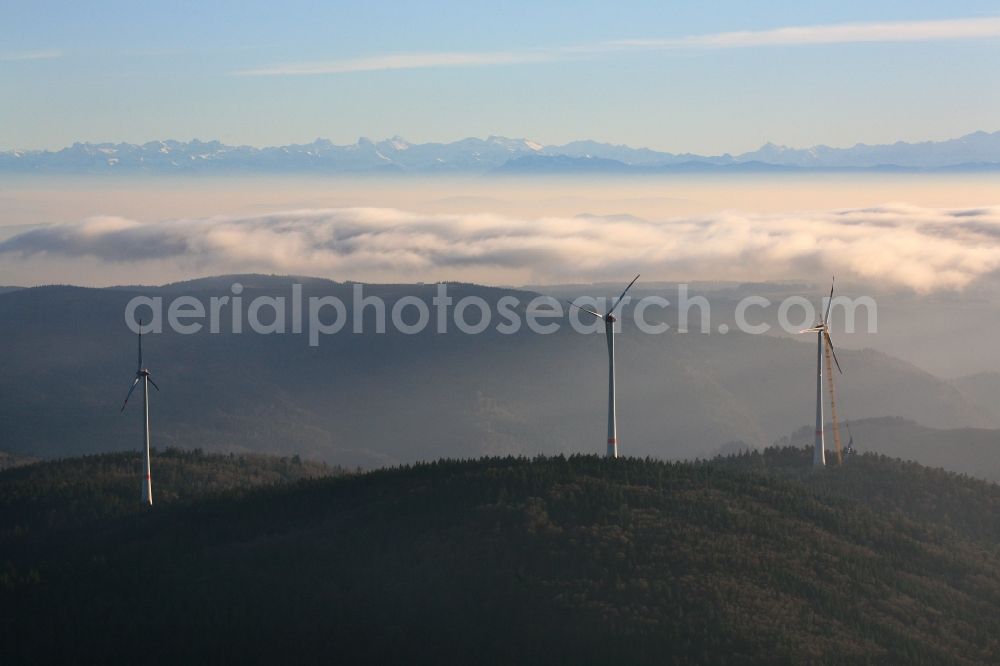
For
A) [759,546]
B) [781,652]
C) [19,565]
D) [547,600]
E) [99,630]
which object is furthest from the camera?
[19,565]

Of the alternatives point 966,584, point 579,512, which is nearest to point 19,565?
point 579,512

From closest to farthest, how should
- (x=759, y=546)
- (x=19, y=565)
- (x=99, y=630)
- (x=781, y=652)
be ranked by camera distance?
(x=781, y=652), (x=99, y=630), (x=759, y=546), (x=19, y=565)

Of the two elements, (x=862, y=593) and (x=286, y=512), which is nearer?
(x=862, y=593)

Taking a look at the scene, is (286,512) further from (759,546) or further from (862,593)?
(862,593)

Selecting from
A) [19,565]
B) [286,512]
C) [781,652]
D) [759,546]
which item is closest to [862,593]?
[759,546]

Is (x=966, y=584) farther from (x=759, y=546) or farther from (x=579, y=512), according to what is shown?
(x=579, y=512)

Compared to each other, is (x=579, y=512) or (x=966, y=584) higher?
(x=579, y=512)
